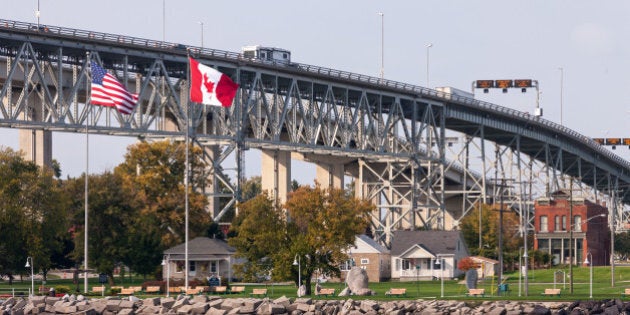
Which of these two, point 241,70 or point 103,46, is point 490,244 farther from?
point 103,46

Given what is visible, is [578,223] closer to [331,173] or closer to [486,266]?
[331,173]

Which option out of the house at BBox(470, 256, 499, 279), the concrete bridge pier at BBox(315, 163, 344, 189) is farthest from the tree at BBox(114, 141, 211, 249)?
the concrete bridge pier at BBox(315, 163, 344, 189)

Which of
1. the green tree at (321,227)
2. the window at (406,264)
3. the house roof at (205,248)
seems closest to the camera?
the green tree at (321,227)

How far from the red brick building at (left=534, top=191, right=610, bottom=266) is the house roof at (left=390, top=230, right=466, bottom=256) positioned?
29628mm

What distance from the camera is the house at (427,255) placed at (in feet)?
416

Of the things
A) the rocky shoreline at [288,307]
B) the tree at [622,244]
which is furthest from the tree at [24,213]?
the tree at [622,244]

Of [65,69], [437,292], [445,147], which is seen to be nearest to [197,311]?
[437,292]

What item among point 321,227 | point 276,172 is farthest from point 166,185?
point 321,227

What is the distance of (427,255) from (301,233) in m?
30.7

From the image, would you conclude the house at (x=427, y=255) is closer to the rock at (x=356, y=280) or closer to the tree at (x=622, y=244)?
the rock at (x=356, y=280)

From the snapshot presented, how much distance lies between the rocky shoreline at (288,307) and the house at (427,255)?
166 feet

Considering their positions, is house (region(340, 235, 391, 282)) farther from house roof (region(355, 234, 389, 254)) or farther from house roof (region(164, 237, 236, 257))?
house roof (region(164, 237, 236, 257))

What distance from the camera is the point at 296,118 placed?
132500mm

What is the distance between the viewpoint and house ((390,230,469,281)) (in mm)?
126688
